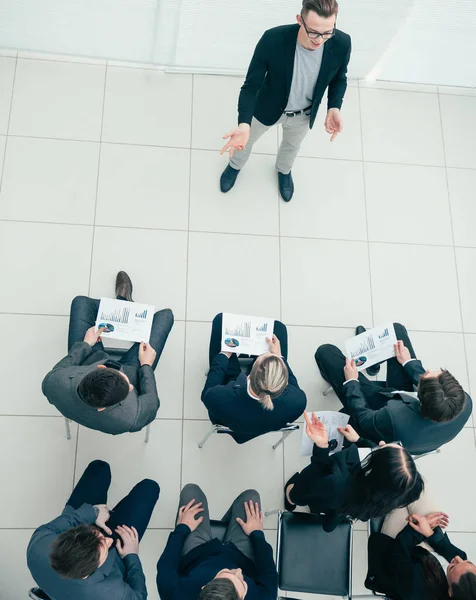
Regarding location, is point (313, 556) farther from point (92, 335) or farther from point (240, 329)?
point (92, 335)

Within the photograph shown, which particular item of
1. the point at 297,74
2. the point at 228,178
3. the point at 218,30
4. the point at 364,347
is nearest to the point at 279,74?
the point at 297,74

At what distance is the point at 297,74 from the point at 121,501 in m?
2.59

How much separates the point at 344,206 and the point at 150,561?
2801 mm

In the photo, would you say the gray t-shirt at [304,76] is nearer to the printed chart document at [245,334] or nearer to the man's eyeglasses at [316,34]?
the man's eyeglasses at [316,34]

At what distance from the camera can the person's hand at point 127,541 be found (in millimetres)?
2686

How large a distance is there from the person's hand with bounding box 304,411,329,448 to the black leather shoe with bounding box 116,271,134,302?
4.67 feet

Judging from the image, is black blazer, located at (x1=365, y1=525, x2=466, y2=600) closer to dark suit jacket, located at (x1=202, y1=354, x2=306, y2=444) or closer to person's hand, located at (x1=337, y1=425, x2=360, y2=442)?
person's hand, located at (x1=337, y1=425, x2=360, y2=442)

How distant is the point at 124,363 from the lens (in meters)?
3.07

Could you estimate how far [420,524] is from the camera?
2844 millimetres

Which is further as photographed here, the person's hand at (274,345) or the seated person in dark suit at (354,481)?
the person's hand at (274,345)

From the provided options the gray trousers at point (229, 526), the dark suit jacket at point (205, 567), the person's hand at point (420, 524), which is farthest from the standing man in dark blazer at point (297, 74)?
the person's hand at point (420, 524)

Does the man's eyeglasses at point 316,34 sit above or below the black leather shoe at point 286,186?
above

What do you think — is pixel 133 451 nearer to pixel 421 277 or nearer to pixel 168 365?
pixel 168 365

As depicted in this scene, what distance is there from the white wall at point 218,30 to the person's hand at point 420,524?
330cm
